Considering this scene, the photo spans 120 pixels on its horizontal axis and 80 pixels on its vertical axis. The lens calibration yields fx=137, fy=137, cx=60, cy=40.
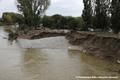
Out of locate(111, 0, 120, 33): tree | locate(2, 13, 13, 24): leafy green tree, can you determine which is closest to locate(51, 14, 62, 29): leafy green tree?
locate(111, 0, 120, 33): tree

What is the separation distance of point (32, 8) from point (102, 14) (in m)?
18.0

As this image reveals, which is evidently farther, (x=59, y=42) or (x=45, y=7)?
(x=45, y=7)

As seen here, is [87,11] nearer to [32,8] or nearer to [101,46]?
[101,46]

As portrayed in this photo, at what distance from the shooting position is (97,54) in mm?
10219

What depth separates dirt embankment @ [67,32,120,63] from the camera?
893cm

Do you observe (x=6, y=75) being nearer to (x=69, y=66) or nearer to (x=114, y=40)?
(x=69, y=66)

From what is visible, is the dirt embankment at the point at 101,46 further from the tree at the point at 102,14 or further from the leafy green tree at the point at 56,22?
the leafy green tree at the point at 56,22

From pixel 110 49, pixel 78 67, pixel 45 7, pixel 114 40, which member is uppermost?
pixel 45 7

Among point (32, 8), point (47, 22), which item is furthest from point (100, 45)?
point (47, 22)

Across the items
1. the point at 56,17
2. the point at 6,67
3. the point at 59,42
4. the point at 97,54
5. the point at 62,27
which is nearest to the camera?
the point at 6,67

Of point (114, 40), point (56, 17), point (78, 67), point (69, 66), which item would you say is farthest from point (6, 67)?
point (56, 17)

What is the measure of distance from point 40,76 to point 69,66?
218cm

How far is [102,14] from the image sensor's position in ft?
48.1

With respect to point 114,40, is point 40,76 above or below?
below
